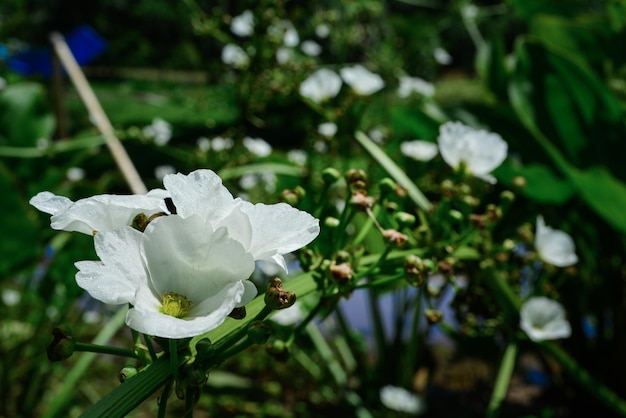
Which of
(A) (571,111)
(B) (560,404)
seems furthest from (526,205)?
(B) (560,404)

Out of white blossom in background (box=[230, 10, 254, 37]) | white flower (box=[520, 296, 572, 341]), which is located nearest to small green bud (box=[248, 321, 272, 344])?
white flower (box=[520, 296, 572, 341])

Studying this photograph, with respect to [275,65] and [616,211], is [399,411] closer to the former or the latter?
[616,211]

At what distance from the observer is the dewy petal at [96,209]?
1.01 feet

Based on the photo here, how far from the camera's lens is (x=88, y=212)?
313 mm

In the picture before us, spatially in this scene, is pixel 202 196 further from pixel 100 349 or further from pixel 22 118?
pixel 22 118

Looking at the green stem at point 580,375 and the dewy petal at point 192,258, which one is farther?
the green stem at point 580,375

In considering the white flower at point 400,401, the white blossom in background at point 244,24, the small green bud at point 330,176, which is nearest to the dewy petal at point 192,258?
the small green bud at point 330,176

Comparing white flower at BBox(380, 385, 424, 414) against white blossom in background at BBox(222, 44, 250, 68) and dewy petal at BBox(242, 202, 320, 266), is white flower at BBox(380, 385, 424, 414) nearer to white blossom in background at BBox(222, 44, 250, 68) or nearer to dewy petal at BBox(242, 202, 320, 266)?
white blossom in background at BBox(222, 44, 250, 68)

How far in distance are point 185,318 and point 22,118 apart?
4.79 ft

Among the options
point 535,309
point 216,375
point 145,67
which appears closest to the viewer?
point 535,309

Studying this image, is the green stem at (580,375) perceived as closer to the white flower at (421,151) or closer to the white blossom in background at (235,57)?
the white flower at (421,151)

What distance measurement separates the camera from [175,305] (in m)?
0.30

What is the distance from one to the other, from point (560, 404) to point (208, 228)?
4.14 ft

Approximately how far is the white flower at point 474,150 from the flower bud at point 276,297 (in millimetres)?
343
